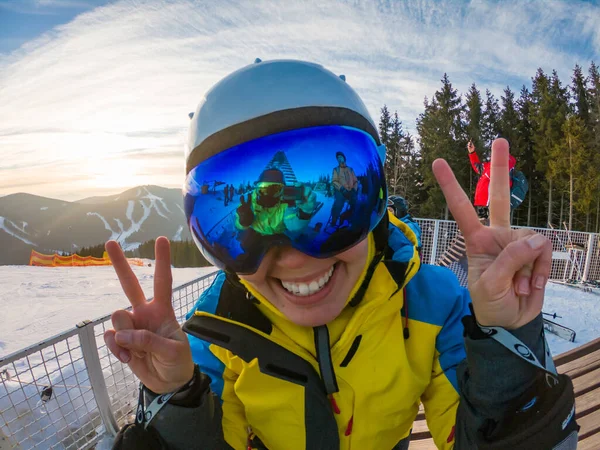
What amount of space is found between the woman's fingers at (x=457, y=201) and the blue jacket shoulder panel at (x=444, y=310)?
1.25 feet

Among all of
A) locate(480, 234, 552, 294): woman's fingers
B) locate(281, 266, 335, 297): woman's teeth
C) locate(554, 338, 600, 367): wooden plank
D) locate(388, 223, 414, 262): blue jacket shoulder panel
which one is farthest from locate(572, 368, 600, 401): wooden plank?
locate(281, 266, 335, 297): woman's teeth

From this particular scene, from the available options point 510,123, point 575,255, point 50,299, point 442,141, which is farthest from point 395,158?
point 50,299

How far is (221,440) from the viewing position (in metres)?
1.24

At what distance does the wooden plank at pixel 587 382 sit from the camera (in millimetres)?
2305

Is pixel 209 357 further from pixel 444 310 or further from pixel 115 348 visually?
pixel 444 310

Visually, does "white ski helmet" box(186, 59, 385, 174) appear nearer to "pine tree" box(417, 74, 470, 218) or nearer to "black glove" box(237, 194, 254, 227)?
"black glove" box(237, 194, 254, 227)

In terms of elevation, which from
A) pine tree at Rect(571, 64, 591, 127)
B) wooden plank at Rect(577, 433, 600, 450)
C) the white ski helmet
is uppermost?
pine tree at Rect(571, 64, 591, 127)

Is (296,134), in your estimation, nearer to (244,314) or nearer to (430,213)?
(244,314)

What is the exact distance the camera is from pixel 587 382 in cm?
238

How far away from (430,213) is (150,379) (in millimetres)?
27144

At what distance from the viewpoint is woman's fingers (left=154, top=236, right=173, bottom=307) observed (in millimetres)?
1245

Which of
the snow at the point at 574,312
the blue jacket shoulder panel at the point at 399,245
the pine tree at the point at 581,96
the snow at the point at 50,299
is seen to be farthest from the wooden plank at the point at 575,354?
the pine tree at the point at 581,96

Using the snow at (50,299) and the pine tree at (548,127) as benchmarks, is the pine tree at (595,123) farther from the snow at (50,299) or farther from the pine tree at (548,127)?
the snow at (50,299)

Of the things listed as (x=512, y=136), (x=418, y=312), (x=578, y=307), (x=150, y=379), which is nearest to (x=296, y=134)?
(x=418, y=312)
